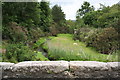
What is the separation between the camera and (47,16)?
10906 mm

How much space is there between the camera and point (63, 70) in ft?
5.16

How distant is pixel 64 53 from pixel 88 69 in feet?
7.71

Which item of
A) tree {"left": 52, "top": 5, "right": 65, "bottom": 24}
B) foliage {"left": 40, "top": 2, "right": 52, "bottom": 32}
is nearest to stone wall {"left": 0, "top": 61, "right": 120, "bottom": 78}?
foliage {"left": 40, "top": 2, "right": 52, "bottom": 32}

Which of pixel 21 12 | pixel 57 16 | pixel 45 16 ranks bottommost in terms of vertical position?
pixel 21 12

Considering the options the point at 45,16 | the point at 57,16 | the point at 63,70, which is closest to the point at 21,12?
the point at 45,16

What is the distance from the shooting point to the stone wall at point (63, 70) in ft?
5.10

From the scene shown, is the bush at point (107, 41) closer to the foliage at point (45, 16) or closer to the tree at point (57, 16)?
the foliage at point (45, 16)

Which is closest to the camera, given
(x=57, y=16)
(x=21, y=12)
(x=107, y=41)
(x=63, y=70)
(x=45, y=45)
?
(x=63, y=70)

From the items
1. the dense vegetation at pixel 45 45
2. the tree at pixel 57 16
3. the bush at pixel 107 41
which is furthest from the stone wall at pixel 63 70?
the tree at pixel 57 16

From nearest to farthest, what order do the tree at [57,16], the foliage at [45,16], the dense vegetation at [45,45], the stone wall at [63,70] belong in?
the stone wall at [63,70]
the dense vegetation at [45,45]
the foliage at [45,16]
the tree at [57,16]

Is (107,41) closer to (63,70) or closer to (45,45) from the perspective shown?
(45,45)

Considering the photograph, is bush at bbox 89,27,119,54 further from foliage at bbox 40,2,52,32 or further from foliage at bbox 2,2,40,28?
foliage at bbox 40,2,52,32

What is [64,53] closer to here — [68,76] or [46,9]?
[68,76]

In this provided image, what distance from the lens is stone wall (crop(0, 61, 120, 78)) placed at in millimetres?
1555
